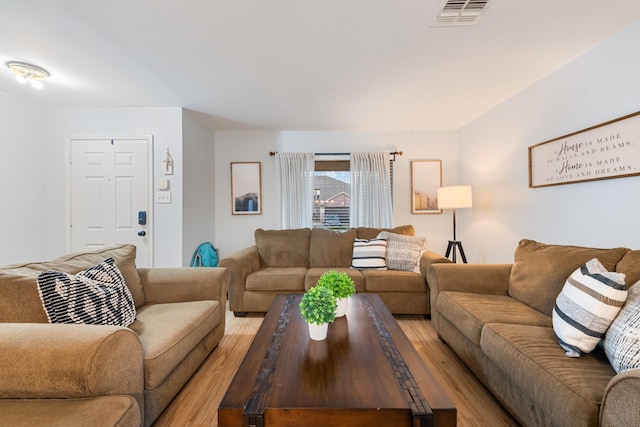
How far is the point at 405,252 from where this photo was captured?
3219 millimetres

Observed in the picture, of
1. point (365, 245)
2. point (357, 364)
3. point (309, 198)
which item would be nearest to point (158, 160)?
point (309, 198)

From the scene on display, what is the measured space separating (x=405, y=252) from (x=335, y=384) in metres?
2.32

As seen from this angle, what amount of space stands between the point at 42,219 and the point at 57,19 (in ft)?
8.43

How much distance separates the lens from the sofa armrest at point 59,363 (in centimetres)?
101

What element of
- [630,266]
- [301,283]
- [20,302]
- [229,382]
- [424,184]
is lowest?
[229,382]

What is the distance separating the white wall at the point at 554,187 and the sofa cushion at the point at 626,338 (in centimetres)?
101

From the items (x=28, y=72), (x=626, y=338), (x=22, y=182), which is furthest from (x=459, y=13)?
(x=22, y=182)

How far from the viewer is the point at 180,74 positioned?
2.53 meters

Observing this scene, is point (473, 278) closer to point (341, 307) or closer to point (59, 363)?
point (341, 307)

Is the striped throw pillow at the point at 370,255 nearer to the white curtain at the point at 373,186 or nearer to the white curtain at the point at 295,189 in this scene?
the white curtain at the point at 373,186

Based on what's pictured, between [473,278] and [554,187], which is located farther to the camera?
[554,187]

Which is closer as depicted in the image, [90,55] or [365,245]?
[90,55]

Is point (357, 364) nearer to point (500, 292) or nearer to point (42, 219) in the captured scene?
point (500, 292)

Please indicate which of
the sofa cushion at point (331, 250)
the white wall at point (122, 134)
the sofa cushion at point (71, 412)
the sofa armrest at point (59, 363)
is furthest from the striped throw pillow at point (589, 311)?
the white wall at point (122, 134)
